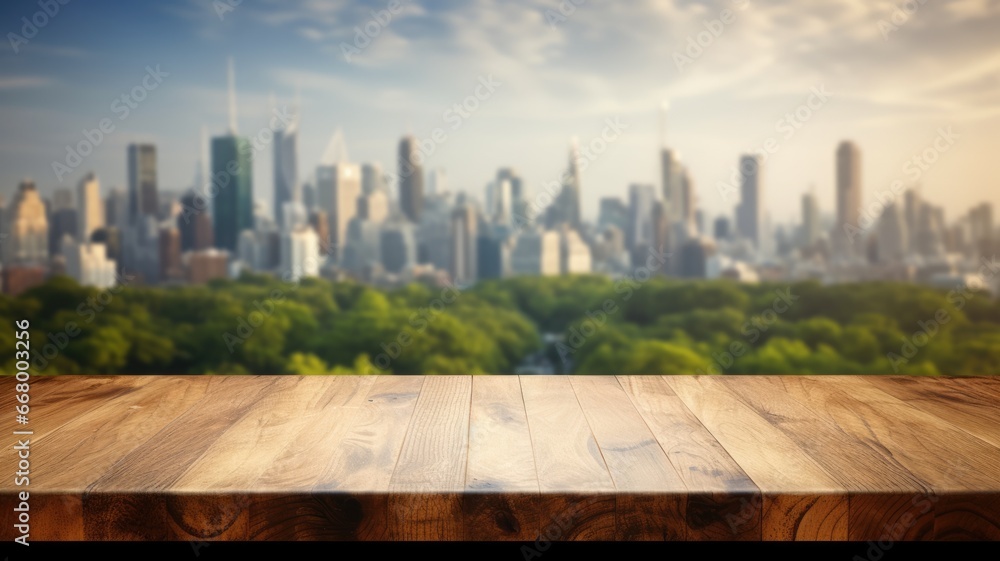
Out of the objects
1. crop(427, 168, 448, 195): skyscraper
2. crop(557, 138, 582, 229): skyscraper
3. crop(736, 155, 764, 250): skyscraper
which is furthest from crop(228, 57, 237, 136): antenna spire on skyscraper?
crop(736, 155, 764, 250): skyscraper

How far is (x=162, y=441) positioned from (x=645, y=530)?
716mm

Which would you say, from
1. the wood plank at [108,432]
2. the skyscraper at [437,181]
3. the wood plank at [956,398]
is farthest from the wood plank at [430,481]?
the skyscraper at [437,181]

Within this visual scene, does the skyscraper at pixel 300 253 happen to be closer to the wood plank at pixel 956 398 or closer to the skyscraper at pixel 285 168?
the skyscraper at pixel 285 168

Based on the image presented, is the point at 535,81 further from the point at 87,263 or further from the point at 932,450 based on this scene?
the point at 932,450

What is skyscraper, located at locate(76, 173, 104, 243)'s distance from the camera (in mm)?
7023

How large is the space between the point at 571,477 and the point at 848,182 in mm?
6543

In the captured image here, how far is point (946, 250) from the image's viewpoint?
7.05 metres

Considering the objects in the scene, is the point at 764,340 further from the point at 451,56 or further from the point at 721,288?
the point at 451,56

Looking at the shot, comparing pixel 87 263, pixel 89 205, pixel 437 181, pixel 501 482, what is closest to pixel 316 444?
pixel 501 482

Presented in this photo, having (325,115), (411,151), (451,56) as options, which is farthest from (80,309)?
(451,56)

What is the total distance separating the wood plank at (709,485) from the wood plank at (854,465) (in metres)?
0.12

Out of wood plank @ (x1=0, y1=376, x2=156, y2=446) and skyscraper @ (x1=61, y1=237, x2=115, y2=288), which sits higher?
skyscraper @ (x1=61, y1=237, x2=115, y2=288)

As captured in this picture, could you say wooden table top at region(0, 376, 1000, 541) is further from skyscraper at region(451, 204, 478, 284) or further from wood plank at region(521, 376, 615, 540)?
skyscraper at region(451, 204, 478, 284)

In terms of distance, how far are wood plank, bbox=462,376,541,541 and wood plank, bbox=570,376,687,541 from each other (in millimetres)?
104
